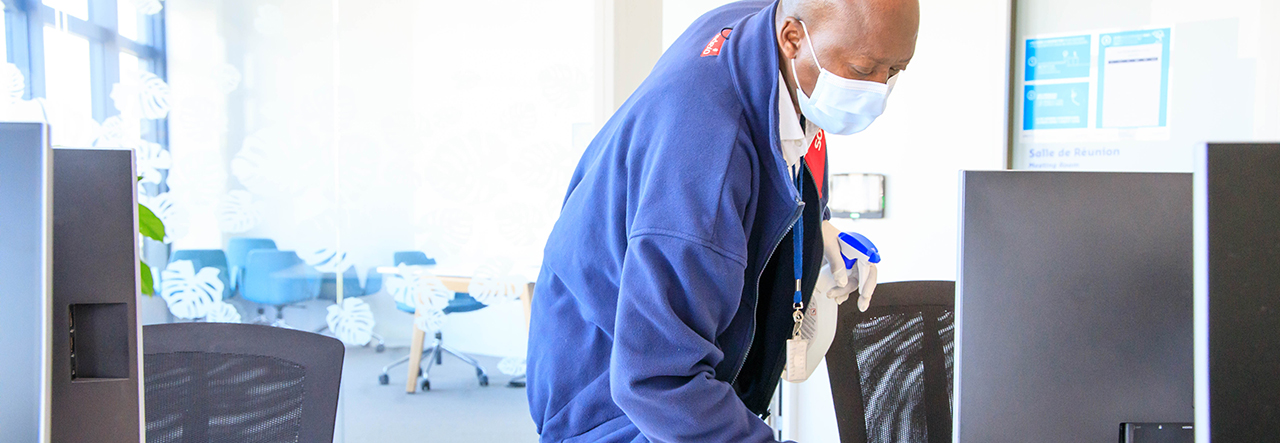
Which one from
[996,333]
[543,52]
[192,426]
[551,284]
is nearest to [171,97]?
[543,52]

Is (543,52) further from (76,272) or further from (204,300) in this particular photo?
(76,272)

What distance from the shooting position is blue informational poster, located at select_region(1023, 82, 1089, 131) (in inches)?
88.1

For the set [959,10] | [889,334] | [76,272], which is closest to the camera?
[76,272]

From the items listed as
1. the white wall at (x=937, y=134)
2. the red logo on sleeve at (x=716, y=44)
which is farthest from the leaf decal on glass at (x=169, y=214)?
the red logo on sleeve at (x=716, y=44)

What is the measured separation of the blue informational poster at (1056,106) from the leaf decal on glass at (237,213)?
8.28 ft

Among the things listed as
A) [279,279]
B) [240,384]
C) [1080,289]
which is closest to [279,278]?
[279,279]

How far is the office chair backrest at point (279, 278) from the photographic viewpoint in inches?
105

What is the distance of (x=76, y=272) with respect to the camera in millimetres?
677

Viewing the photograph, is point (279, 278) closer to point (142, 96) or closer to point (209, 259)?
point (209, 259)

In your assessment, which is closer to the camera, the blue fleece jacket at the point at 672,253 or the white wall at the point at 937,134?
the blue fleece jacket at the point at 672,253

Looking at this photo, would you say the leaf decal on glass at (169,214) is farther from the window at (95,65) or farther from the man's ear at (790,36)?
the man's ear at (790,36)

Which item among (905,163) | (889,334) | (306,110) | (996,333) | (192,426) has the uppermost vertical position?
(306,110)

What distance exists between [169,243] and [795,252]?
8.08ft

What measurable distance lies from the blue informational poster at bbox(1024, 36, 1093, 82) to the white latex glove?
5.04 ft
